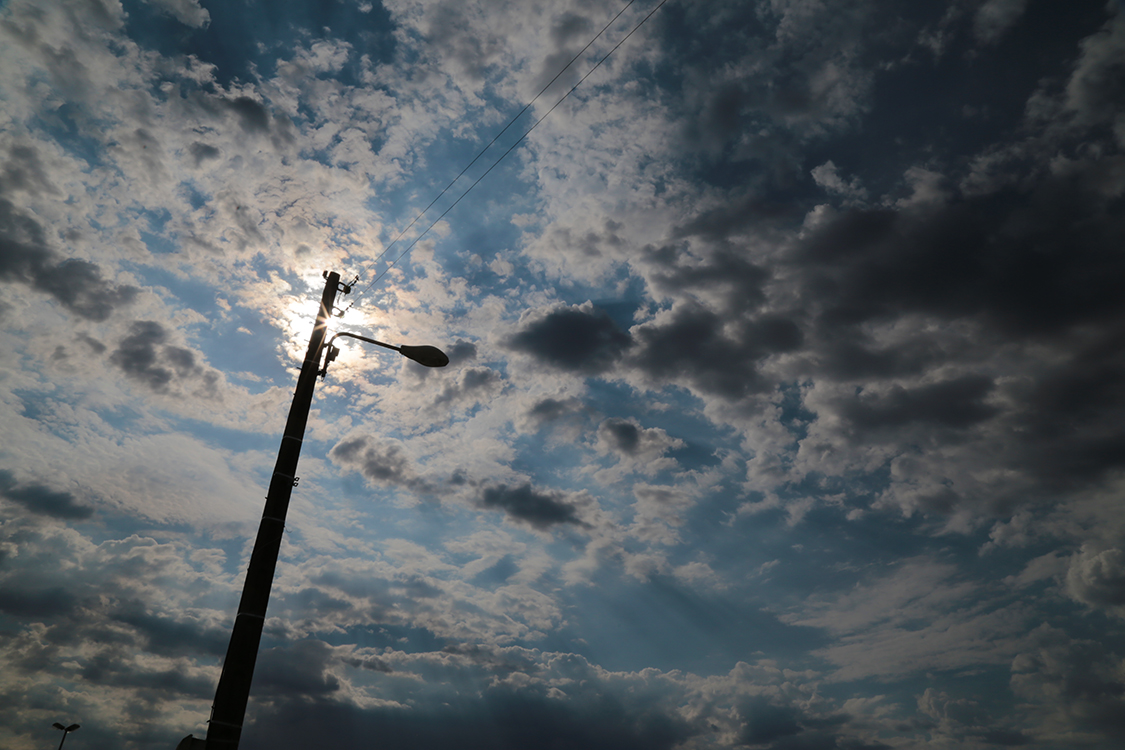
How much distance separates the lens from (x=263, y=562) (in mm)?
9117

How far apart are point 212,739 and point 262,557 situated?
251 centimetres

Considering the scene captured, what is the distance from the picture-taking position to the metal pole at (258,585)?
27.1 ft

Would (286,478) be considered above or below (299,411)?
below

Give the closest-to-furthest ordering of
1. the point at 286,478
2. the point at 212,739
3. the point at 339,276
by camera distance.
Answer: the point at 212,739 → the point at 286,478 → the point at 339,276

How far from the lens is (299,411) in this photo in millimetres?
10359

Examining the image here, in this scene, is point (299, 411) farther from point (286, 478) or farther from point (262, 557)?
point (262, 557)

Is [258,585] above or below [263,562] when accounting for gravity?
below

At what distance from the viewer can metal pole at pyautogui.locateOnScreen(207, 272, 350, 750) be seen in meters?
8.26

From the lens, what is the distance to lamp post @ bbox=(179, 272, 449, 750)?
825 cm

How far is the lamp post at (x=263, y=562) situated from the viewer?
27.1ft

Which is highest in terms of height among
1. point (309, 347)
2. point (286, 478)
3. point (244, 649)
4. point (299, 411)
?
point (309, 347)

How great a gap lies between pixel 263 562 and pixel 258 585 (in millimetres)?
352

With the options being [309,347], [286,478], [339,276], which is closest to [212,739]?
[286,478]

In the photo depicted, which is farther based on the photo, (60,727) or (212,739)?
(60,727)
